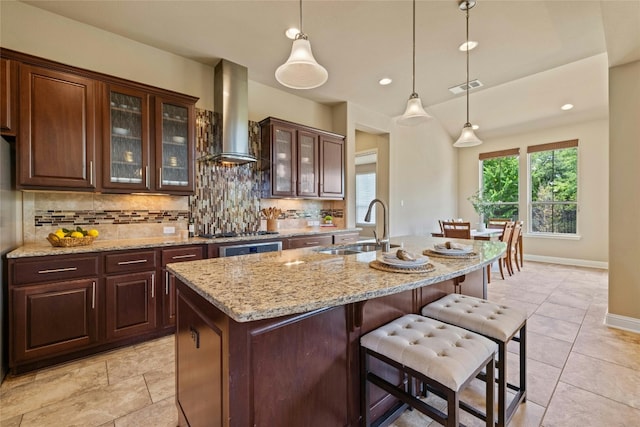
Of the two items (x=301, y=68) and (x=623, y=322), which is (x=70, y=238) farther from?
(x=623, y=322)

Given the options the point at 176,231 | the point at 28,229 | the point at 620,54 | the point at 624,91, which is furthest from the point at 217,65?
the point at 624,91

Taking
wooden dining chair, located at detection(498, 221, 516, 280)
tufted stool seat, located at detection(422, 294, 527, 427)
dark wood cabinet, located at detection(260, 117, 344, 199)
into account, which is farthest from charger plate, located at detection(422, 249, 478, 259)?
wooden dining chair, located at detection(498, 221, 516, 280)

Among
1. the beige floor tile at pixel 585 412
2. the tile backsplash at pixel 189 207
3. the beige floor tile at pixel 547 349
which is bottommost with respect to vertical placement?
the beige floor tile at pixel 585 412

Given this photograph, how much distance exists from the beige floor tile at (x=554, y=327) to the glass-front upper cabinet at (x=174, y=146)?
3819 millimetres

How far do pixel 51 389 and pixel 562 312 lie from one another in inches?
187

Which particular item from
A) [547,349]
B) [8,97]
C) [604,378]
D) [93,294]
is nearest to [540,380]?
[604,378]

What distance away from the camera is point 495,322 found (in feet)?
4.92

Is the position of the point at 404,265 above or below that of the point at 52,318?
above

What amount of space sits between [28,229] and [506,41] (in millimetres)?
4991

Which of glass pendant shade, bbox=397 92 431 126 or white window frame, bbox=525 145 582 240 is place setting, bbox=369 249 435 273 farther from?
white window frame, bbox=525 145 582 240

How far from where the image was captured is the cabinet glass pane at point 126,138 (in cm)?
261

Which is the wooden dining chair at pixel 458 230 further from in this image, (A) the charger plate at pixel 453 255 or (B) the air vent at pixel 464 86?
(A) the charger plate at pixel 453 255

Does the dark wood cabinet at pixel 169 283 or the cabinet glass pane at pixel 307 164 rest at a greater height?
the cabinet glass pane at pixel 307 164

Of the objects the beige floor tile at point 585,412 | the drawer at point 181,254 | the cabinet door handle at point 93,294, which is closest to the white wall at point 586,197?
the beige floor tile at point 585,412
